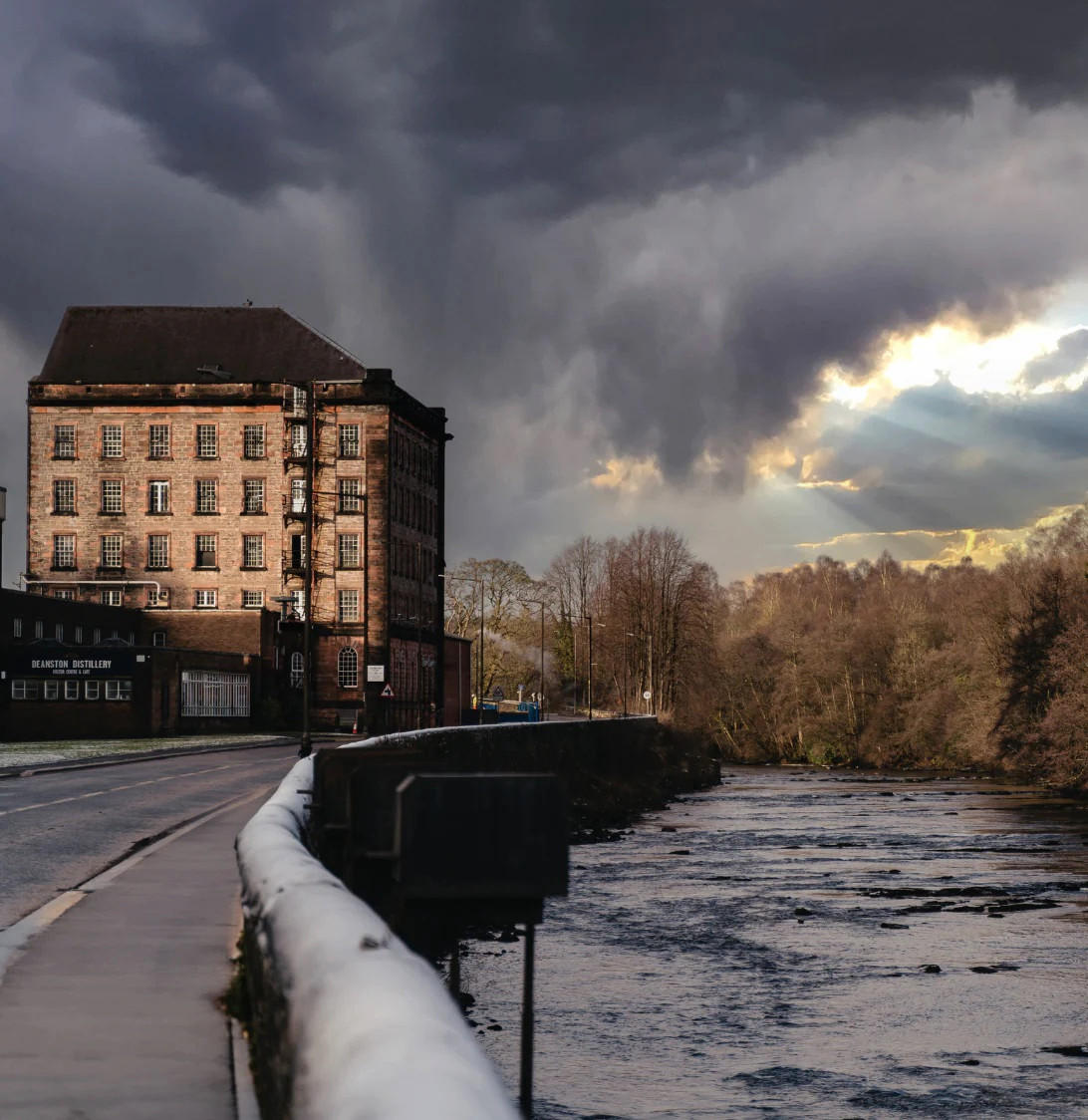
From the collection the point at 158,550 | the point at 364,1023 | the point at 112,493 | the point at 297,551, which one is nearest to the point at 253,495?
the point at 297,551

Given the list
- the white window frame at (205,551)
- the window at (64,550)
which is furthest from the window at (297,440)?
the window at (64,550)

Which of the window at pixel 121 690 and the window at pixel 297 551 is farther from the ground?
the window at pixel 297 551

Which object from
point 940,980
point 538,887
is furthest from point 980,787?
point 538,887

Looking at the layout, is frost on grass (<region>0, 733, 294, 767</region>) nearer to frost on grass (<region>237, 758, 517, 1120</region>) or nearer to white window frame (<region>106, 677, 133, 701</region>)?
white window frame (<region>106, 677, 133, 701</region>)

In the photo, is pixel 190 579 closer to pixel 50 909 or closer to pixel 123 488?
pixel 123 488

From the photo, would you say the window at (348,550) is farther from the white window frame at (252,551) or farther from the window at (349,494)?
the white window frame at (252,551)

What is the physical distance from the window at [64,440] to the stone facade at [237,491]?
8 centimetres

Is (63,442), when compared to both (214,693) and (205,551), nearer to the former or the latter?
(205,551)

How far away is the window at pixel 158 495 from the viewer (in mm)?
92125

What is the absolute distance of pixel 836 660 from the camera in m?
111

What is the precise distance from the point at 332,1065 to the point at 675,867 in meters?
32.6

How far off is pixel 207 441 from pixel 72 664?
88.4 feet

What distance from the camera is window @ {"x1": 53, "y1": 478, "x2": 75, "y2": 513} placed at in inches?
3637

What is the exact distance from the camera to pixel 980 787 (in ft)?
232
